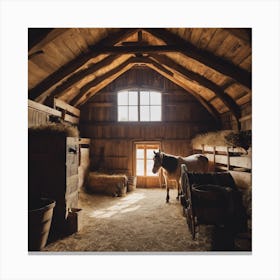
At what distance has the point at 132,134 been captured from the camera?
938cm

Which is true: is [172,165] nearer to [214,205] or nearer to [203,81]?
[203,81]

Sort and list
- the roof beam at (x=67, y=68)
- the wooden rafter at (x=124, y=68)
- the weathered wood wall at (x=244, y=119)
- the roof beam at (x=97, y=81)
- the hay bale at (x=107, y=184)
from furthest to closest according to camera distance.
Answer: the hay bale at (x=107, y=184) → the roof beam at (x=97, y=81) → the wooden rafter at (x=124, y=68) → the weathered wood wall at (x=244, y=119) → the roof beam at (x=67, y=68)

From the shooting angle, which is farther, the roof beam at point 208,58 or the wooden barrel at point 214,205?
the roof beam at point 208,58

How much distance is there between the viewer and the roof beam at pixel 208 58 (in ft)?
16.9

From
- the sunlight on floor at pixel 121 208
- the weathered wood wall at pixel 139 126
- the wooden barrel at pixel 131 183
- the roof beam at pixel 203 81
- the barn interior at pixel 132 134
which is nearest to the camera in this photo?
the barn interior at pixel 132 134

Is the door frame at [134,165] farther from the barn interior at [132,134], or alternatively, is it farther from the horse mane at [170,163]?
the horse mane at [170,163]

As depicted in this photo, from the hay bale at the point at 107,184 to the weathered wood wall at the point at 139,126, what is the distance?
1.19 metres

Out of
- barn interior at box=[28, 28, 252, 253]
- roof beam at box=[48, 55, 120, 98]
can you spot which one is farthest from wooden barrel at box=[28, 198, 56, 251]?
roof beam at box=[48, 55, 120, 98]

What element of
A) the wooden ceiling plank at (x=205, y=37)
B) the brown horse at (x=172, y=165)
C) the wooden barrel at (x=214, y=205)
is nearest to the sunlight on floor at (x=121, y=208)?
the brown horse at (x=172, y=165)

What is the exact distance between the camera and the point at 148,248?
349 centimetres

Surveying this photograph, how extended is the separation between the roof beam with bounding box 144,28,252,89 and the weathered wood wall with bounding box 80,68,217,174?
400cm
